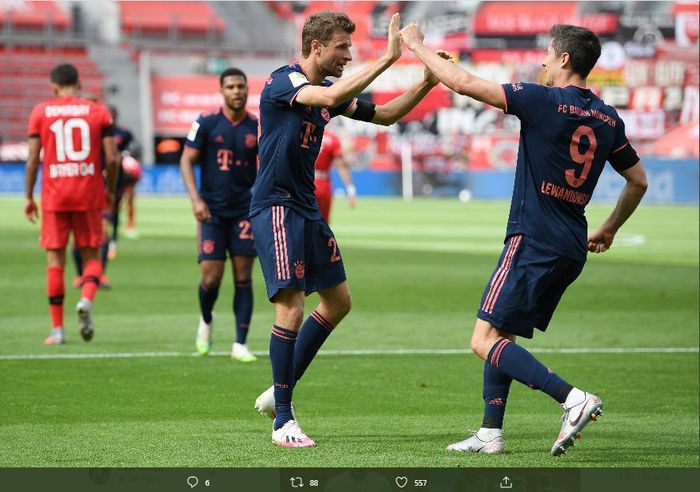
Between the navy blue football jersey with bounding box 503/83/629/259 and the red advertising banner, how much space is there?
55901 millimetres

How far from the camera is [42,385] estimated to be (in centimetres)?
908

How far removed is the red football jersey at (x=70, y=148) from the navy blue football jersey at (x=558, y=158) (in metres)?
5.66

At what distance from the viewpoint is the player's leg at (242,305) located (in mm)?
10570

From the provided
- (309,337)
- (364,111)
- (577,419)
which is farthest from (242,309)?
(577,419)

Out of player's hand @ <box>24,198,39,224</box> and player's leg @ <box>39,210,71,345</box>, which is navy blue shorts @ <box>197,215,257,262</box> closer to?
player's leg @ <box>39,210,71,345</box>

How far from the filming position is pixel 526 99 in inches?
249

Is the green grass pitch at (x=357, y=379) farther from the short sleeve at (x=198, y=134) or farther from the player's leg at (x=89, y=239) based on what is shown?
the short sleeve at (x=198, y=134)

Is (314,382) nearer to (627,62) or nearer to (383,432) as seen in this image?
(383,432)

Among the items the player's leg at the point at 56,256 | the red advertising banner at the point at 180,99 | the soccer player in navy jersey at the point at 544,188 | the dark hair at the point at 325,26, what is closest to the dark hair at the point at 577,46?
the soccer player in navy jersey at the point at 544,188

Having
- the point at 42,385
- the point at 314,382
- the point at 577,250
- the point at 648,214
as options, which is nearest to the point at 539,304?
the point at 577,250

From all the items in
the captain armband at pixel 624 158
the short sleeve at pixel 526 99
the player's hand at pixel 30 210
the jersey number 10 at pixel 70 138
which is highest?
the short sleeve at pixel 526 99

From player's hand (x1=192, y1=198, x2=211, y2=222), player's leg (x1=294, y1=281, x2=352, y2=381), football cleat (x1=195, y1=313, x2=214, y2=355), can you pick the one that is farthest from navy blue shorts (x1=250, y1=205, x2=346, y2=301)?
football cleat (x1=195, y1=313, x2=214, y2=355)

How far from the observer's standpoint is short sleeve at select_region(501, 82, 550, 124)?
6.29 m

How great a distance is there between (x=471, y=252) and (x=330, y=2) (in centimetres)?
4156
